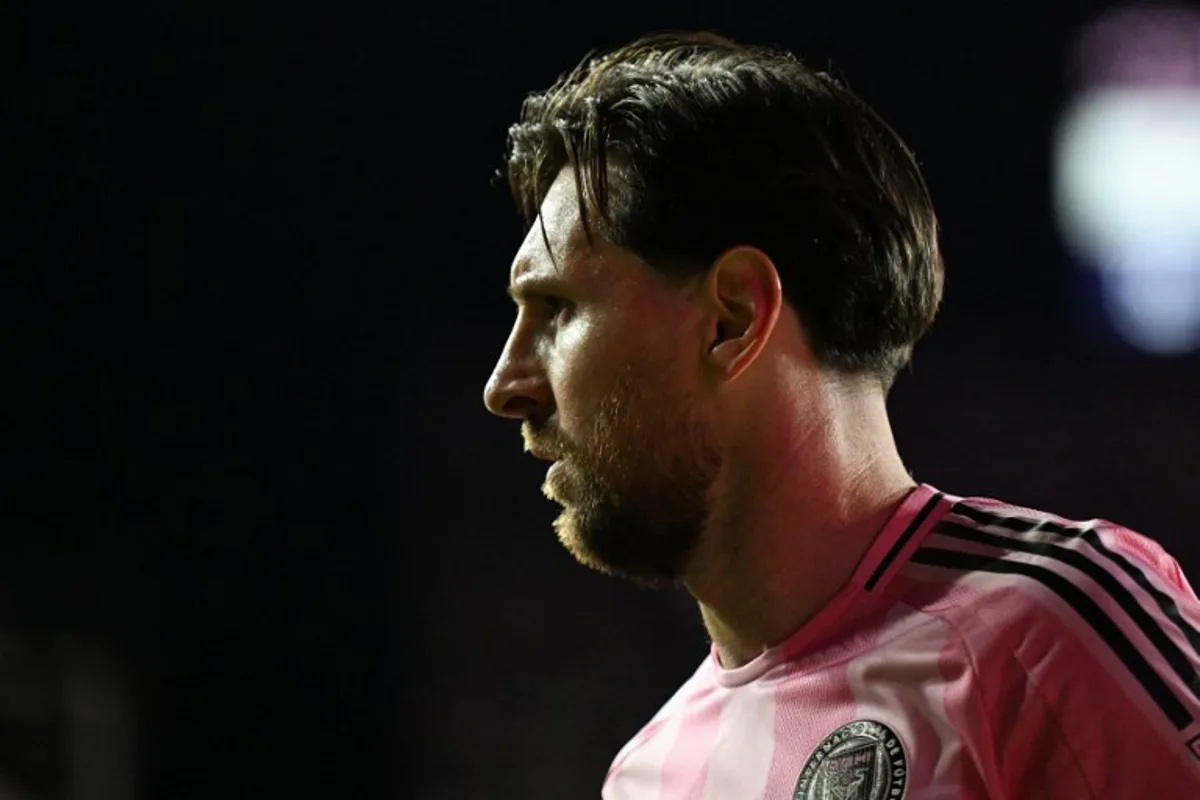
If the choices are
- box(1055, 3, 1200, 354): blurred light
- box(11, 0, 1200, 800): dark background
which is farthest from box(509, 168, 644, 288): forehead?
box(1055, 3, 1200, 354): blurred light

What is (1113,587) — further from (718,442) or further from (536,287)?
(536,287)

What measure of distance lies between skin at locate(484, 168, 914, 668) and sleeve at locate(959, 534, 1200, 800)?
20cm

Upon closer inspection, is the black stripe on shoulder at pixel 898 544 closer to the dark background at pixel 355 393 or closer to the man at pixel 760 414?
the man at pixel 760 414

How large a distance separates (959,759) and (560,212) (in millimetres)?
622

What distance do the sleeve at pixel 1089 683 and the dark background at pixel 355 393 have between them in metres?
2.27

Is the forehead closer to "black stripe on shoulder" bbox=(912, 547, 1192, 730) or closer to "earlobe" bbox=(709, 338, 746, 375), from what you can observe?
"earlobe" bbox=(709, 338, 746, 375)

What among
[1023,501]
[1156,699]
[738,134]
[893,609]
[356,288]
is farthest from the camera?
[356,288]

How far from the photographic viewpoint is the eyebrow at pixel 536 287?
141 centimetres

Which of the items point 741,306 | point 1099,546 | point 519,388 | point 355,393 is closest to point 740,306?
point 741,306

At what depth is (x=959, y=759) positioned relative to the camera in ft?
3.68

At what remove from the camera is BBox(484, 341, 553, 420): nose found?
4.65ft

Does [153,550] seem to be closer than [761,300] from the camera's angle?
No

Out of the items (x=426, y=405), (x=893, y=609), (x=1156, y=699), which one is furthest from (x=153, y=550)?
(x=1156, y=699)

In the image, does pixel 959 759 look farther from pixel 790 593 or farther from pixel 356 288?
pixel 356 288
